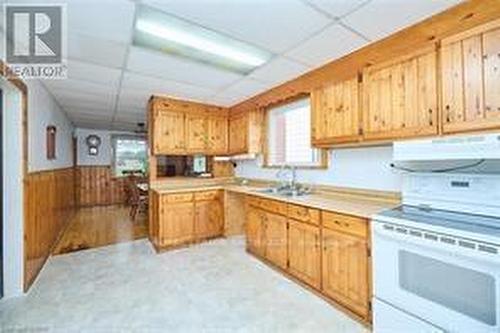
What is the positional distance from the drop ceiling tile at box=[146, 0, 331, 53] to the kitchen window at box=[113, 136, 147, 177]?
743cm

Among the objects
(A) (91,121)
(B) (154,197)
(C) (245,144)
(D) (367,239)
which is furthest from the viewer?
(A) (91,121)

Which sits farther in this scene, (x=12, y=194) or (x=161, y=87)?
(x=161, y=87)

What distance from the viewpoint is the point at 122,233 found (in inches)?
194

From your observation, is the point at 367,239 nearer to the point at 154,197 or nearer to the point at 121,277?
the point at 121,277

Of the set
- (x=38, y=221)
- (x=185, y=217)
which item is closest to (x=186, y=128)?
(x=185, y=217)

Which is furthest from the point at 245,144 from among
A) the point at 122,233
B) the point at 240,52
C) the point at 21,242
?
the point at 21,242

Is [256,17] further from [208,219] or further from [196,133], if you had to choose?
[208,219]

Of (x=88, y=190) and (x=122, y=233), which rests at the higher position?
(x=88, y=190)

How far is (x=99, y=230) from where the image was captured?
5.14 metres

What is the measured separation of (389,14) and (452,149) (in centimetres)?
106

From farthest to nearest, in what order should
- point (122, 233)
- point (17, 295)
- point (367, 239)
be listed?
point (122, 233)
point (17, 295)
point (367, 239)

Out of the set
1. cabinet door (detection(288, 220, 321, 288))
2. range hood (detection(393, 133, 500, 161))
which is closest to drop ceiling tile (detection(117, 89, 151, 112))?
cabinet door (detection(288, 220, 321, 288))

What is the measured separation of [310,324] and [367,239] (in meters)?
0.81

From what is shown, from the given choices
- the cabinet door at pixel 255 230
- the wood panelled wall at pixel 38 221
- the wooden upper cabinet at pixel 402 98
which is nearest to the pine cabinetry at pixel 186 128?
the wood panelled wall at pixel 38 221
